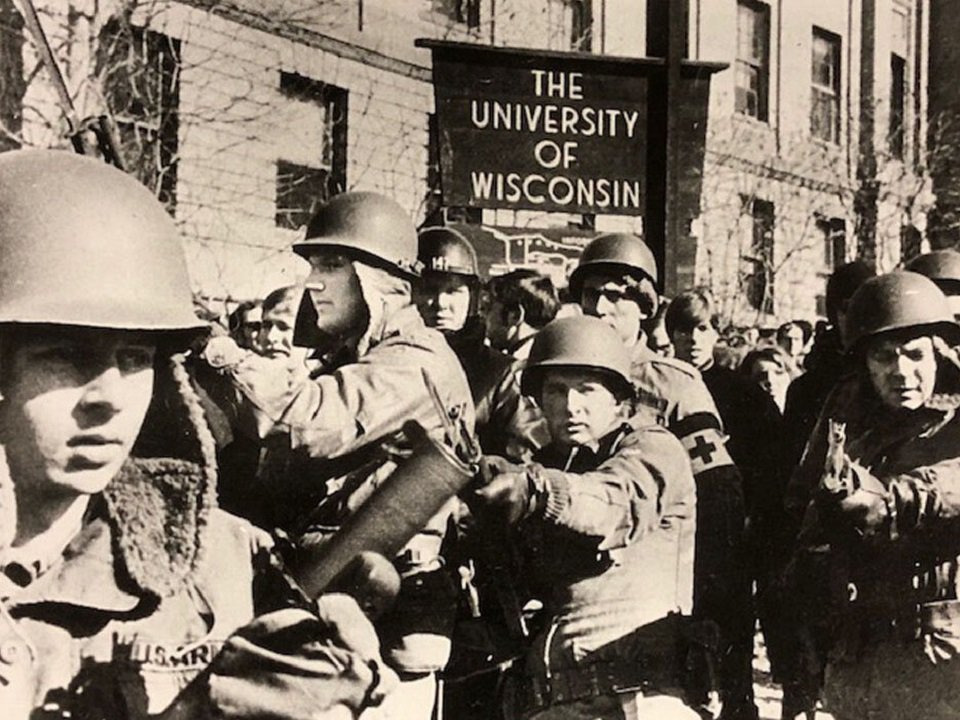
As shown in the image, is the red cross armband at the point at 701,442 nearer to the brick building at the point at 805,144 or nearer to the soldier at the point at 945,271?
the soldier at the point at 945,271

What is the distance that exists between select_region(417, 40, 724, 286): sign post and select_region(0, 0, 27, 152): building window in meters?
3.99

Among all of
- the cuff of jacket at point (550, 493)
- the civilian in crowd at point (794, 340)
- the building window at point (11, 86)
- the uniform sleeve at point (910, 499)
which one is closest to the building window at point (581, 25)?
the civilian in crowd at point (794, 340)

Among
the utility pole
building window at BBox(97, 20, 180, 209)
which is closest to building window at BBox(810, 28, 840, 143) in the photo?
A: building window at BBox(97, 20, 180, 209)

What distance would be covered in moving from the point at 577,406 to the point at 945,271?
2.43 metres

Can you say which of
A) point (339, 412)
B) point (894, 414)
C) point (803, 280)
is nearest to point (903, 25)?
point (803, 280)

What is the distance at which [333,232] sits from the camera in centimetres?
387

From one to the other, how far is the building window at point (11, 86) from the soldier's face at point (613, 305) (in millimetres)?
5098

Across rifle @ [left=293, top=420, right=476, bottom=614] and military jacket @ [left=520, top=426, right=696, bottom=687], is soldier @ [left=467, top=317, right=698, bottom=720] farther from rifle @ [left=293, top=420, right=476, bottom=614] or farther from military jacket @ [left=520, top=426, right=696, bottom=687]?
rifle @ [left=293, top=420, right=476, bottom=614]

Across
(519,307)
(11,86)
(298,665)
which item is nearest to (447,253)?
(519,307)

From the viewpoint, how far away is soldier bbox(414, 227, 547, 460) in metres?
5.03

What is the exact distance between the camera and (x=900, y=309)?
13.5ft

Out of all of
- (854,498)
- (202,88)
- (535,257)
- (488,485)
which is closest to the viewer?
(488,485)

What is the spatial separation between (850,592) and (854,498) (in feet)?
2.41

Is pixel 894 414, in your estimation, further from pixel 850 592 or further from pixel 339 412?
pixel 339 412
